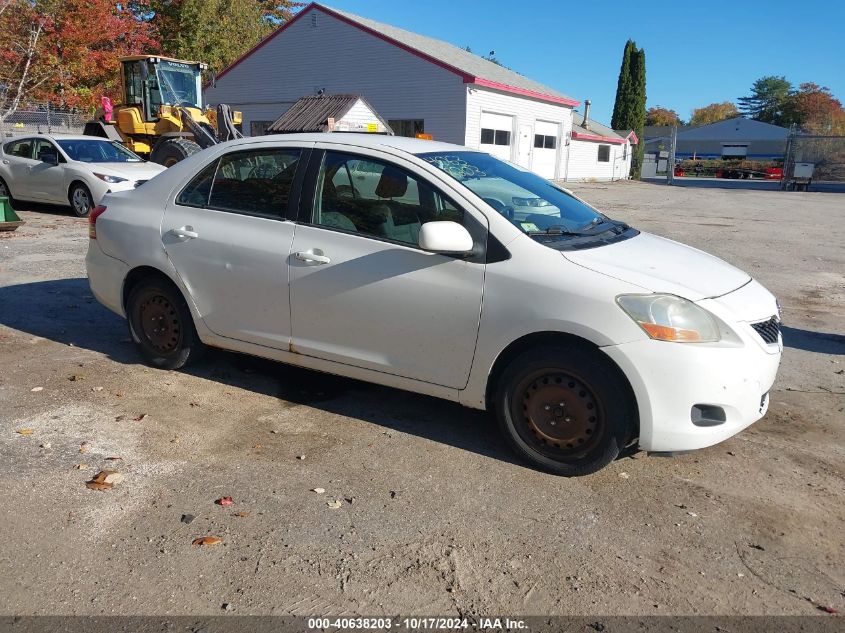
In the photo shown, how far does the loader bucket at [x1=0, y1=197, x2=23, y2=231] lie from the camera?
11.4m

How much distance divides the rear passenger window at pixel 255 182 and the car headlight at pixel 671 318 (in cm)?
226

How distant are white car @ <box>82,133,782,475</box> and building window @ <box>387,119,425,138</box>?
24.6 metres

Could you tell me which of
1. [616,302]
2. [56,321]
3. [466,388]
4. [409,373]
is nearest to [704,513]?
[616,302]

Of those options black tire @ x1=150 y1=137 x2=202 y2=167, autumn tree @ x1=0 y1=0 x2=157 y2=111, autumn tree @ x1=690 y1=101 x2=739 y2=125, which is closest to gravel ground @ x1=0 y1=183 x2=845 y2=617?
black tire @ x1=150 y1=137 x2=202 y2=167

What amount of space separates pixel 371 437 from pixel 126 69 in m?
18.0

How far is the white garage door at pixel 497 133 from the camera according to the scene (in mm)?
29125

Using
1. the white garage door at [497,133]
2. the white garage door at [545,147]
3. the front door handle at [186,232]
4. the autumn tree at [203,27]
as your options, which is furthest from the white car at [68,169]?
the autumn tree at [203,27]

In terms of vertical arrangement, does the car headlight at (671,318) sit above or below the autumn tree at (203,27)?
below

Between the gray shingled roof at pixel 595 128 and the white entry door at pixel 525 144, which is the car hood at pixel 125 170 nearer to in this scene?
the white entry door at pixel 525 144

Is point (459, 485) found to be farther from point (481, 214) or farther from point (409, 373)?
point (481, 214)

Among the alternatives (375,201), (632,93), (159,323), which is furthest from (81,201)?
(632,93)

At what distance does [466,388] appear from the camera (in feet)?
12.9

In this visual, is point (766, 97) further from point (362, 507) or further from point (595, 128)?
point (362, 507)

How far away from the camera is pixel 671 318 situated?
11.3 feet
